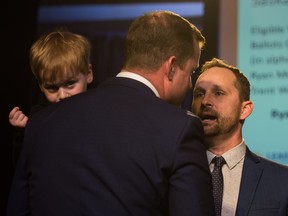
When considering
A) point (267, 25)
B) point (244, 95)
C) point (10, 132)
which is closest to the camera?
point (244, 95)

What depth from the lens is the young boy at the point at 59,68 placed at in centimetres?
186

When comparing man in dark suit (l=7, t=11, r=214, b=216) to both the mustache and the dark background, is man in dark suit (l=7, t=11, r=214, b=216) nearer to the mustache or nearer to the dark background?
the mustache

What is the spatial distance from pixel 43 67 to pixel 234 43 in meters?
1.43

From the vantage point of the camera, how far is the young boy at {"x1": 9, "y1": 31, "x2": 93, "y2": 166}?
1.86 m

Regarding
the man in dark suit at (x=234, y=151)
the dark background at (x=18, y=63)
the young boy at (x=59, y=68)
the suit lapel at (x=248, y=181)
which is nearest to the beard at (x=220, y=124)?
the man in dark suit at (x=234, y=151)

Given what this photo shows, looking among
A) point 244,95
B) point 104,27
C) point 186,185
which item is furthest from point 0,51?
point 186,185

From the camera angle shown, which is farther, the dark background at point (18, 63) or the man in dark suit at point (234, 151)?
the dark background at point (18, 63)

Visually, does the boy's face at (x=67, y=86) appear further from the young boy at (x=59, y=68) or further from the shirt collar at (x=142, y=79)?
the shirt collar at (x=142, y=79)

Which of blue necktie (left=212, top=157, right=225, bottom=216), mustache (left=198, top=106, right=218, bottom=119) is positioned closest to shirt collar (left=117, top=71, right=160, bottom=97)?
blue necktie (left=212, top=157, right=225, bottom=216)

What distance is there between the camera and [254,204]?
1864 millimetres

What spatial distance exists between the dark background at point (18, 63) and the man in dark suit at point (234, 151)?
1.23 meters

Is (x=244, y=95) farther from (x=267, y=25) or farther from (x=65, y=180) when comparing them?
(x=65, y=180)

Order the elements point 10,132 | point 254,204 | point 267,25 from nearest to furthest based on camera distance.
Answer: point 254,204, point 267,25, point 10,132

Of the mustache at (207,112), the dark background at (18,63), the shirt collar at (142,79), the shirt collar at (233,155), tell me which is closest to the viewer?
the shirt collar at (142,79)
